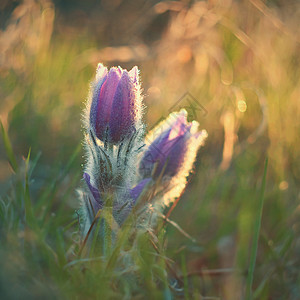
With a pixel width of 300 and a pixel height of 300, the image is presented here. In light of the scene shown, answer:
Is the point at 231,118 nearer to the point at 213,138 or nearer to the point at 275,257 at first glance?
the point at 213,138

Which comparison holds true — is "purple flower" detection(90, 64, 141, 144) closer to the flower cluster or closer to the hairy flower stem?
the flower cluster

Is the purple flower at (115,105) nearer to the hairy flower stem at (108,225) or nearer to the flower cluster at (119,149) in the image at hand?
the flower cluster at (119,149)

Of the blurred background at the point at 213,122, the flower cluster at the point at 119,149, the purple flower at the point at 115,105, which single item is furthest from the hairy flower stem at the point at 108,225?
the blurred background at the point at 213,122

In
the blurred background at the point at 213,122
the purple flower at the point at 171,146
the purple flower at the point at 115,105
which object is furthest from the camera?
the blurred background at the point at 213,122

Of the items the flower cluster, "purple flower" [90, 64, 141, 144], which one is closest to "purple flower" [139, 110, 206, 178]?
the flower cluster

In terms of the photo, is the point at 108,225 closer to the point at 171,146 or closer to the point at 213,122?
the point at 171,146

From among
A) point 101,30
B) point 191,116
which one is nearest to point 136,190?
point 191,116

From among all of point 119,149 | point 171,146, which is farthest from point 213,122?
point 119,149
